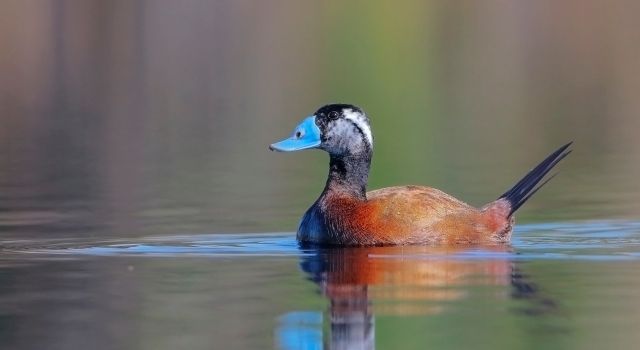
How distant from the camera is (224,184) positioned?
1930 cm

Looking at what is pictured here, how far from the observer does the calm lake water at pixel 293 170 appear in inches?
407

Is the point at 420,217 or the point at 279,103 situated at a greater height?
the point at 279,103

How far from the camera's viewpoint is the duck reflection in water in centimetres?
983

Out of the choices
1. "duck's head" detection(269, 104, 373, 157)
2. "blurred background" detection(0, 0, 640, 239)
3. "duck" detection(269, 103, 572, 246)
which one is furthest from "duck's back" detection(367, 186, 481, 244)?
"blurred background" detection(0, 0, 640, 239)

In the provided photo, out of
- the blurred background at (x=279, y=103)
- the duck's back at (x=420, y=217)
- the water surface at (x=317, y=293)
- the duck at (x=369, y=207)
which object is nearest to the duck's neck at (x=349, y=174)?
the duck at (x=369, y=207)

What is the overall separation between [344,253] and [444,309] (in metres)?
2.97

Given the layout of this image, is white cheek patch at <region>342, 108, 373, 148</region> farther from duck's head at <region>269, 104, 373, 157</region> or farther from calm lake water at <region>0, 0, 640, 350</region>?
calm lake water at <region>0, 0, 640, 350</region>

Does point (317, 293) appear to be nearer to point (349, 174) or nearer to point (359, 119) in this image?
point (349, 174)

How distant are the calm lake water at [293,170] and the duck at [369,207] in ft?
0.82

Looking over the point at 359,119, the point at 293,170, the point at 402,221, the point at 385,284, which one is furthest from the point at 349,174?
the point at 293,170

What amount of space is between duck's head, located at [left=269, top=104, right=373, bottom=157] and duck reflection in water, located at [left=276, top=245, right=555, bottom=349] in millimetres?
1125

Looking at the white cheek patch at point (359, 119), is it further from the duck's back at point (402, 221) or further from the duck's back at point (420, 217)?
the duck's back at point (420, 217)

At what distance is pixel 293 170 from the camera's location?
69.6 ft

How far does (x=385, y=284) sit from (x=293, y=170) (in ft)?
31.8
